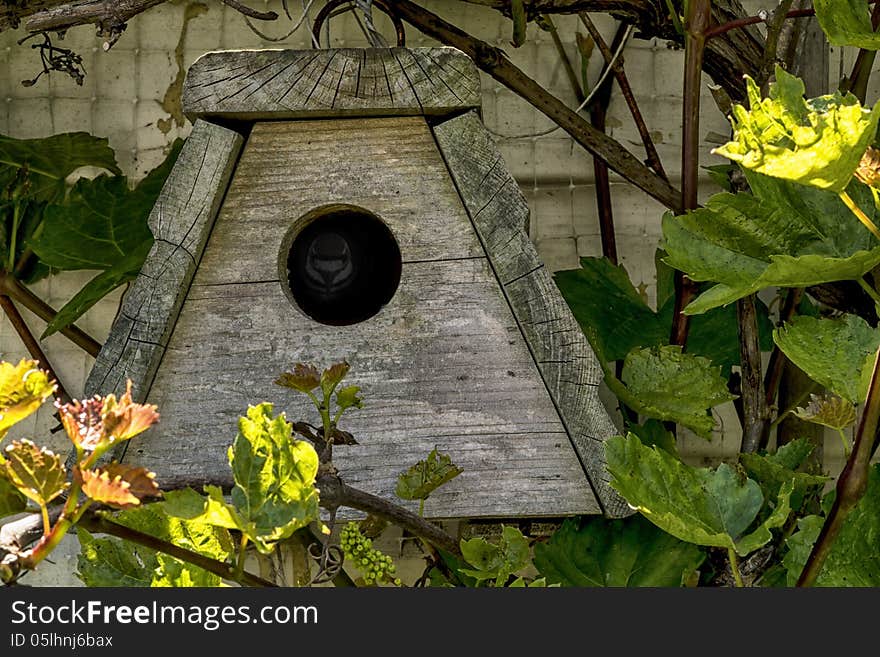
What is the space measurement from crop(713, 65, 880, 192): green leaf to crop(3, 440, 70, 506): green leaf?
0.37m

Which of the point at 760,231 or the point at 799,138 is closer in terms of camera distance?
the point at 799,138

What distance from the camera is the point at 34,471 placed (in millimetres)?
537

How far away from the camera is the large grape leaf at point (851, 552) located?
2.65 ft

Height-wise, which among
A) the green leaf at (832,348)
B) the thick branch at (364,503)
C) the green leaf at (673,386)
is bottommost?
the green leaf at (673,386)

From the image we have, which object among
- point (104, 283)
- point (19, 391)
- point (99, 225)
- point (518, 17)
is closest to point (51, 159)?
point (99, 225)

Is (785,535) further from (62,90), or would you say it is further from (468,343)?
(62,90)

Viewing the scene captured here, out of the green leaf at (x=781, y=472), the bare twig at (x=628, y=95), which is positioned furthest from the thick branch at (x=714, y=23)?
the green leaf at (x=781, y=472)

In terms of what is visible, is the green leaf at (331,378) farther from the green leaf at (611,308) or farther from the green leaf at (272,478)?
the green leaf at (611,308)

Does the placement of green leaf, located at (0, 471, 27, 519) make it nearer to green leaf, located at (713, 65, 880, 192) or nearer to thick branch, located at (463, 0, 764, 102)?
green leaf, located at (713, 65, 880, 192)

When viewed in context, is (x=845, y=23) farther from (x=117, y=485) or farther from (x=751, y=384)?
(x=117, y=485)

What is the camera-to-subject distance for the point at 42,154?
122 centimetres

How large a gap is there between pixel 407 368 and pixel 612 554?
0.23 meters

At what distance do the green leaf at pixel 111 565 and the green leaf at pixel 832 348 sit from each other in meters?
0.47

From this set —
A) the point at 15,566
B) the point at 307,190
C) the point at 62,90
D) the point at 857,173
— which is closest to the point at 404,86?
the point at 307,190
